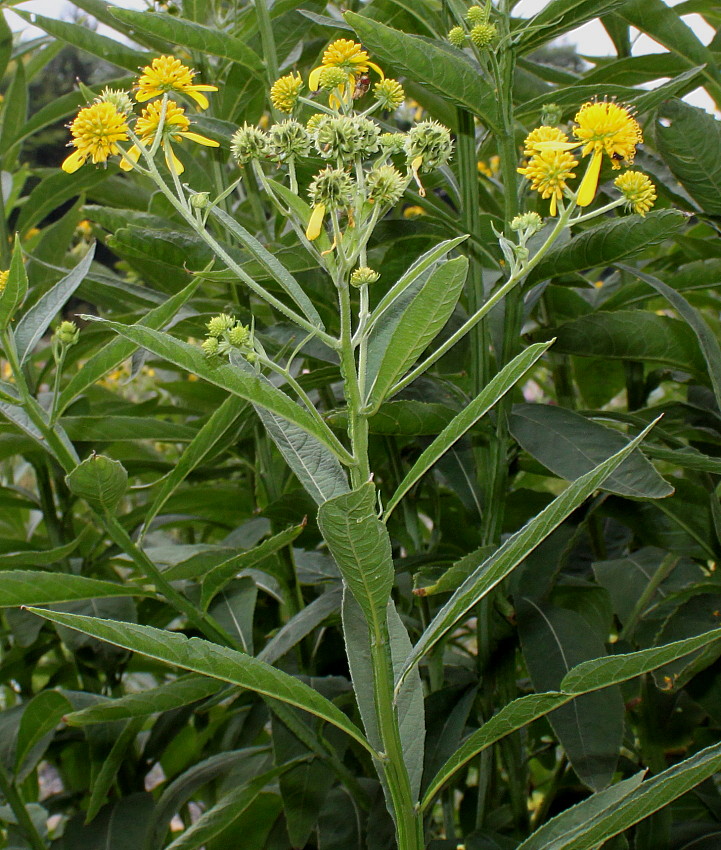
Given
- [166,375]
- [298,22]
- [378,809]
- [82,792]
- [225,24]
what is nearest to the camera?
[378,809]

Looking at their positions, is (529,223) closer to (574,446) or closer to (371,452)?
(574,446)

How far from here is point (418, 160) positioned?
0.77 meters

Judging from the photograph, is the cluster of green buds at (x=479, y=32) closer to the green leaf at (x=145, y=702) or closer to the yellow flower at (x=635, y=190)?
the yellow flower at (x=635, y=190)

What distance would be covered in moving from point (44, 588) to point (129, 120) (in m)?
0.48

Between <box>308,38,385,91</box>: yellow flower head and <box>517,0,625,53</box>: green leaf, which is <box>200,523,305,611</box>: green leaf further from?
<box>517,0,625,53</box>: green leaf

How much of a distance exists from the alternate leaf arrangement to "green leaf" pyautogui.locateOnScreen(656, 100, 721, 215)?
0.04 ft

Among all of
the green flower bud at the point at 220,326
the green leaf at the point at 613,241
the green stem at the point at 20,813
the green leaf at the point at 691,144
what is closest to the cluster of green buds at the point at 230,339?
the green flower bud at the point at 220,326

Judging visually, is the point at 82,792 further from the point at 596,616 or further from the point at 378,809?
the point at 596,616

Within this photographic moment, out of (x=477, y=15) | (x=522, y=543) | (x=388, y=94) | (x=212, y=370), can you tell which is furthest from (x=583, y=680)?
(x=477, y=15)

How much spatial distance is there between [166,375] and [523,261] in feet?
4.53

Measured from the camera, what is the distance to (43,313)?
1.04 m

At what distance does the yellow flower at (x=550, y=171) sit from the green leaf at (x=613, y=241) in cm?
18

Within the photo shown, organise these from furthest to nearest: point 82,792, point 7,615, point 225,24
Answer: point 82,792 < point 225,24 < point 7,615

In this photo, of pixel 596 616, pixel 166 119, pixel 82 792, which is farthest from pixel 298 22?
Result: pixel 82 792
